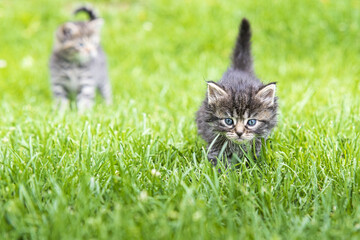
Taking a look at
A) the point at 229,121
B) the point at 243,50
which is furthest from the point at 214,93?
the point at 243,50

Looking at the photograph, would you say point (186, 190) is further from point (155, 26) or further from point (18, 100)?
point (155, 26)

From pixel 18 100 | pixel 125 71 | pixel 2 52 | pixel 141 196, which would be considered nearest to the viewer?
pixel 141 196

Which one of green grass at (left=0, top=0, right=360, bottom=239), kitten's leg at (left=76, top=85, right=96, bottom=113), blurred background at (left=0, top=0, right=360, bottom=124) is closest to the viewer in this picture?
green grass at (left=0, top=0, right=360, bottom=239)

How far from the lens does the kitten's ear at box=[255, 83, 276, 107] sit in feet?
9.13

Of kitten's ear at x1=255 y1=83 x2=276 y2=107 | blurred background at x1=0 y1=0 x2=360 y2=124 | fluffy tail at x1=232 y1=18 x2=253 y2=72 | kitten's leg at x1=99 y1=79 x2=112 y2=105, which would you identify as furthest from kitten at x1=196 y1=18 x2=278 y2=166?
kitten's leg at x1=99 y1=79 x2=112 y2=105

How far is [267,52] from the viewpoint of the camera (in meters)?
6.55

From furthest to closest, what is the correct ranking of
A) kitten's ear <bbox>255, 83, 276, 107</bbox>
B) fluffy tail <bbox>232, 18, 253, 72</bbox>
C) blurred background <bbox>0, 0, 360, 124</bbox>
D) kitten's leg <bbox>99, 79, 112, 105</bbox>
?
kitten's leg <bbox>99, 79, 112, 105</bbox> < blurred background <bbox>0, 0, 360, 124</bbox> < fluffy tail <bbox>232, 18, 253, 72</bbox> < kitten's ear <bbox>255, 83, 276, 107</bbox>

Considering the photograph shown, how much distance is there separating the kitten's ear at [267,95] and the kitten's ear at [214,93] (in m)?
0.25

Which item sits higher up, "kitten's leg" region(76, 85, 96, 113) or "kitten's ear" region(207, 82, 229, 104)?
"kitten's ear" region(207, 82, 229, 104)

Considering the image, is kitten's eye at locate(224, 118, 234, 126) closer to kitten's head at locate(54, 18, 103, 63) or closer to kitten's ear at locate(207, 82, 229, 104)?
kitten's ear at locate(207, 82, 229, 104)

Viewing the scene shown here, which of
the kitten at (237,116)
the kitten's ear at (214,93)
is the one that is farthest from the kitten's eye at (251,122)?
the kitten's ear at (214,93)

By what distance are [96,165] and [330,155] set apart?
66.2 inches

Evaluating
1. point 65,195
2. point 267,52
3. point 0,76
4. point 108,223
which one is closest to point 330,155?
point 108,223

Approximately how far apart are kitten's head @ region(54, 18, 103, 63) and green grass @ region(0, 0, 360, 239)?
28.3 inches
